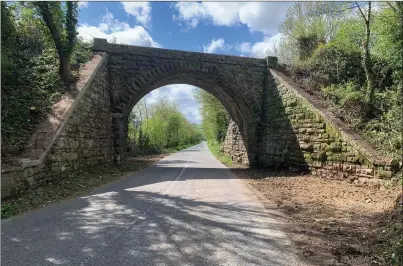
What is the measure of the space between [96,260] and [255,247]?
2131 millimetres

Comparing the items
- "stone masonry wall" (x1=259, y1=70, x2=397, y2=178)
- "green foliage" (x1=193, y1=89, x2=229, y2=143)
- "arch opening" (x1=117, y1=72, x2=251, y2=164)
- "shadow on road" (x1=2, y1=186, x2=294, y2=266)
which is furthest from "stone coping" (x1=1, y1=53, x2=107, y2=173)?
"green foliage" (x1=193, y1=89, x2=229, y2=143)

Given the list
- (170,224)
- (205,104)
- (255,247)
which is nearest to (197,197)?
(170,224)

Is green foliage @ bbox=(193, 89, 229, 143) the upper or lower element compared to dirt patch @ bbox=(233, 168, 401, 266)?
upper

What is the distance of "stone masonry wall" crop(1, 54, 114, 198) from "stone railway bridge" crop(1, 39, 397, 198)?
0.09 feet

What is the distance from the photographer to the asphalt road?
385 centimetres

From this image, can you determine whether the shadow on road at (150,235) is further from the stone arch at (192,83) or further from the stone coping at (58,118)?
the stone arch at (192,83)

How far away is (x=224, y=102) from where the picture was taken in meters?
20.0

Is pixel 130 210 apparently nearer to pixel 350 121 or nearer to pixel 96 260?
pixel 96 260

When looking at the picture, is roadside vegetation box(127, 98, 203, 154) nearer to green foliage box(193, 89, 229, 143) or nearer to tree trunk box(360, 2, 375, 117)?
green foliage box(193, 89, 229, 143)

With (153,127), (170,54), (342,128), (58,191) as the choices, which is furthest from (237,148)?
(153,127)

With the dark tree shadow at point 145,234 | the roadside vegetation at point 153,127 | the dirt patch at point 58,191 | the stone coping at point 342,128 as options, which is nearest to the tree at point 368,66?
the stone coping at point 342,128

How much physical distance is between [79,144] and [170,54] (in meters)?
7.02

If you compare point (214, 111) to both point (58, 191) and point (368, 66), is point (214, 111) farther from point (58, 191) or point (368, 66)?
point (58, 191)

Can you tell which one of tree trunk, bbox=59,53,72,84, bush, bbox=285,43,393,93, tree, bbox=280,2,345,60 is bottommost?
tree trunk, bbox=59,53,72,84
